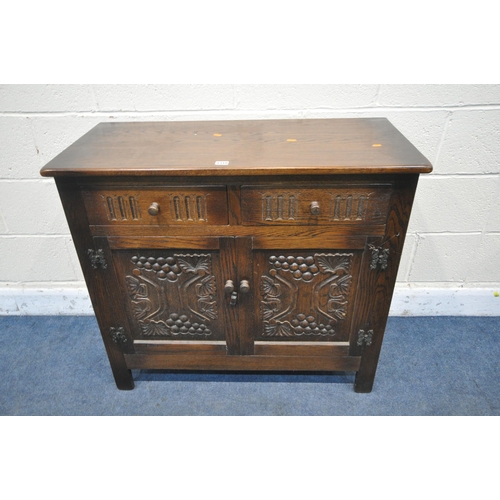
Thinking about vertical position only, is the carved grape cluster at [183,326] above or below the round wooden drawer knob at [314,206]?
below

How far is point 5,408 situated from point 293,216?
4.01 feet

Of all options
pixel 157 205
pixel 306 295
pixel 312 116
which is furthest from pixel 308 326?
pixel 312 116

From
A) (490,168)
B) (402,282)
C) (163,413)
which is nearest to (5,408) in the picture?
(163,413)

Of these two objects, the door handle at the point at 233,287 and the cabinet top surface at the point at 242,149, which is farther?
the door handle at the point at 233,287

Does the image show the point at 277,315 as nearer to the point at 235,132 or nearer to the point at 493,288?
the point at 235,132

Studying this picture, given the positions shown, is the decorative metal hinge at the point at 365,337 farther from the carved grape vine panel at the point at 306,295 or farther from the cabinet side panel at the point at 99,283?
the cabinet side panel at the point at 99,283

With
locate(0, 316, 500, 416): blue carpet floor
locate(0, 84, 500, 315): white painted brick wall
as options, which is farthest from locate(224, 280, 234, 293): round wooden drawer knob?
locate(0, 84, 500, 315): white painted brick wall

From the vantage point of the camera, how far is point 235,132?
1.16 meters

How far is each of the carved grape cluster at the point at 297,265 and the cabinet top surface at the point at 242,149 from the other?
0.89 ft

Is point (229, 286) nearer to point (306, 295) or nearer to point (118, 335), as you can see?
point (306, 295)

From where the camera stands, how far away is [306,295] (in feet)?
3.78

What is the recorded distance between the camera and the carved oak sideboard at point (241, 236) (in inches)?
37.4

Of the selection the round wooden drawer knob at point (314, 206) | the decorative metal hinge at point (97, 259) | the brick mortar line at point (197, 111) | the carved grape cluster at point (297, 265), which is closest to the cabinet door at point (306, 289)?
the carved grape cluster at point (297, 265)

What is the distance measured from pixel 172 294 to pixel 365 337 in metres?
0.63
